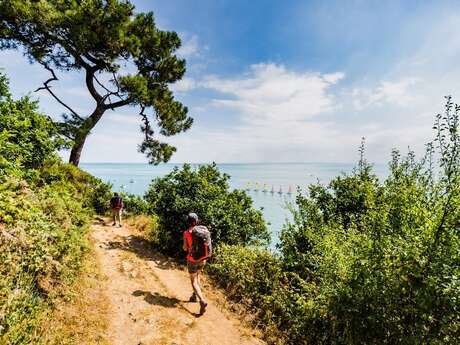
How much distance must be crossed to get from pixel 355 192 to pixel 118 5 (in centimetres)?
1738

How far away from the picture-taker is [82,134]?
17.6 meters

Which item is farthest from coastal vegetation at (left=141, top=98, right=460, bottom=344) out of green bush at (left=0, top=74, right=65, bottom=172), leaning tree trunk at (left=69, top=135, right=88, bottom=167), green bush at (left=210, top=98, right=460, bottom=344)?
leaning tree trunk at (left=69, top=135, right=88, bottom=167)

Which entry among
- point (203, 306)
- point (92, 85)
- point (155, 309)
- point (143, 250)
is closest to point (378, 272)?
point (203, 306)

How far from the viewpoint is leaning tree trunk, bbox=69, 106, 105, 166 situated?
1767 centimetres

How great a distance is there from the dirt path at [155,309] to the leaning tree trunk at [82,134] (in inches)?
361

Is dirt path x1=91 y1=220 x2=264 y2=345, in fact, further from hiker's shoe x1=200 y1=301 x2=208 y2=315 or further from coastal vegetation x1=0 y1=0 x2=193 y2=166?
coastal vegetation x1=0 y1=0 x2=193 y2=166

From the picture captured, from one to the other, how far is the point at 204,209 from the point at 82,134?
10.3 metres

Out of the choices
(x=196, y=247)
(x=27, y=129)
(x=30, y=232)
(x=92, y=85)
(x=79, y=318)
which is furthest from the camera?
(x=92, y=85)

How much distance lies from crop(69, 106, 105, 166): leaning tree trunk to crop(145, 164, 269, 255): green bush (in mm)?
7044

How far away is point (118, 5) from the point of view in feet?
58.2

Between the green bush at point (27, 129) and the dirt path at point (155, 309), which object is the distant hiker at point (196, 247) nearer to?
the dirt path at point (155, 309)

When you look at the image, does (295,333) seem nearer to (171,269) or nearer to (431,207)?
(431,207)

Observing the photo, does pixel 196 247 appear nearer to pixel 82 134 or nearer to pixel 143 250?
pixel 143 250

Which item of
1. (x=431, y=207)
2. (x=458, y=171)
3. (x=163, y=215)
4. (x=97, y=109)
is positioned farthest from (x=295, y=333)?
(x=97, y=109)
